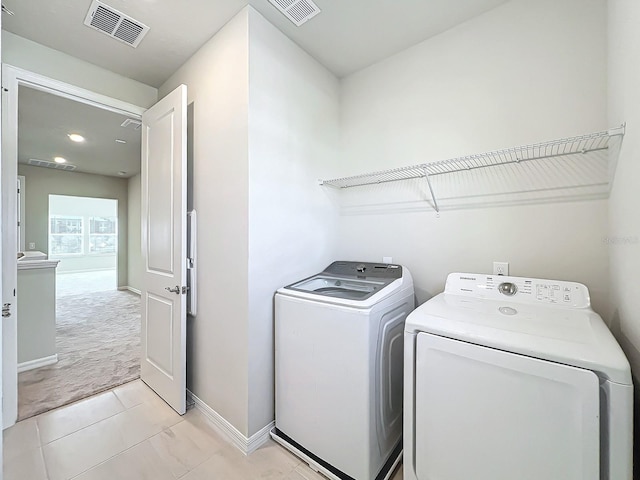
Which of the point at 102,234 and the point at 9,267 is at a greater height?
the point at 102,234

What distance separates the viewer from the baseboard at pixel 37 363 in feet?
8.36

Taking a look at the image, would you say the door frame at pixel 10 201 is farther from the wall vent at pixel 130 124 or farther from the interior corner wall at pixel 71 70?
the wall vent at pixel 130 124

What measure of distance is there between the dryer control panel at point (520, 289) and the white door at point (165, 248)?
182cm

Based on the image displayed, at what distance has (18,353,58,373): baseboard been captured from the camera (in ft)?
8.36

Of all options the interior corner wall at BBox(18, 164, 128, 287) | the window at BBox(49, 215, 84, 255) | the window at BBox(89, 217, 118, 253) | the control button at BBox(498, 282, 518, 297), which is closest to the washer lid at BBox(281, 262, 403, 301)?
the control button at BBox(498, 282, 518, 297)

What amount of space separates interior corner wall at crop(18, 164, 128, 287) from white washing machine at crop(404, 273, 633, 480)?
7.28 metres

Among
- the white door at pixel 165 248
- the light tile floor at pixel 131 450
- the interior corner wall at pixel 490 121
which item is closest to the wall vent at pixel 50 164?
the white door at pixel 165 248

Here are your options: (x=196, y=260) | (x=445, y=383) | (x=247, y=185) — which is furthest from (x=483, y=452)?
(x=196, y=260)

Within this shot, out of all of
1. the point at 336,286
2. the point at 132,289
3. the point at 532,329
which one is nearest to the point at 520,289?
the point at 532,329

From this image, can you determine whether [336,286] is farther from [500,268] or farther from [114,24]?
[114,24]

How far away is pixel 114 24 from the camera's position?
172 cm

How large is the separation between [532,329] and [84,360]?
372 centimetres

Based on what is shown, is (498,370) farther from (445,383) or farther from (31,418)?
(31,418)

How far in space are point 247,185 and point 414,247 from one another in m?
1.22
